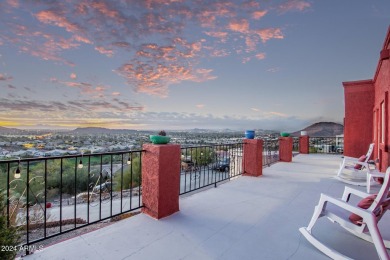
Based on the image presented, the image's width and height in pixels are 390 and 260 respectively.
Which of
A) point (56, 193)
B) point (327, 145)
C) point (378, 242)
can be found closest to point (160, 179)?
point (378, 242)

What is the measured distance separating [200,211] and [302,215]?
1.43 m

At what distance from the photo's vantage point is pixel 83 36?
6828 millimetres

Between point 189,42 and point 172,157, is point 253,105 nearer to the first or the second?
point 189,42

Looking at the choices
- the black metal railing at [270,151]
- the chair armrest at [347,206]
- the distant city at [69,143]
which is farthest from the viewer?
the black metal railing at [270,151]

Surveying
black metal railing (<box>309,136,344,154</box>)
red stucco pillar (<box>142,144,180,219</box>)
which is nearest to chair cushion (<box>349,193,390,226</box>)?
red stucco pillar (<box>142,144,180,219</box>)

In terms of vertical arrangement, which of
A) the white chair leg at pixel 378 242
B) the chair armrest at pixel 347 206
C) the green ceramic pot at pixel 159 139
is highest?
the green ceramic pot at pixel 159 139

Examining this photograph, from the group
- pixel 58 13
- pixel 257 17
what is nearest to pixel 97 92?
pixel 58 13

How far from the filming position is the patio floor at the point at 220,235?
2037 mm

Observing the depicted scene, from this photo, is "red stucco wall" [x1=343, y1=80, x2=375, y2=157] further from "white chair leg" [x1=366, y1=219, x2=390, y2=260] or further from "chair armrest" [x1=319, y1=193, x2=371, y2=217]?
"white chair leg" [x1=366, y1=219, x2=390, y2=260]

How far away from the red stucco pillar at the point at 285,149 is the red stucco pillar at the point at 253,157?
9.71ft

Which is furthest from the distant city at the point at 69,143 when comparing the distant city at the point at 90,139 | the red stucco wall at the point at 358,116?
the red stucco wall at the point at 358,116

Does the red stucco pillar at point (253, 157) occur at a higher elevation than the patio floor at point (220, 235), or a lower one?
higher

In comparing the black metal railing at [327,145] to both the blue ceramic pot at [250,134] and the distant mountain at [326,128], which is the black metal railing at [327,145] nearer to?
the distant mountain at [326,128]

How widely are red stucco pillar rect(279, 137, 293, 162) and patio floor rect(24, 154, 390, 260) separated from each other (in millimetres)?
4631
